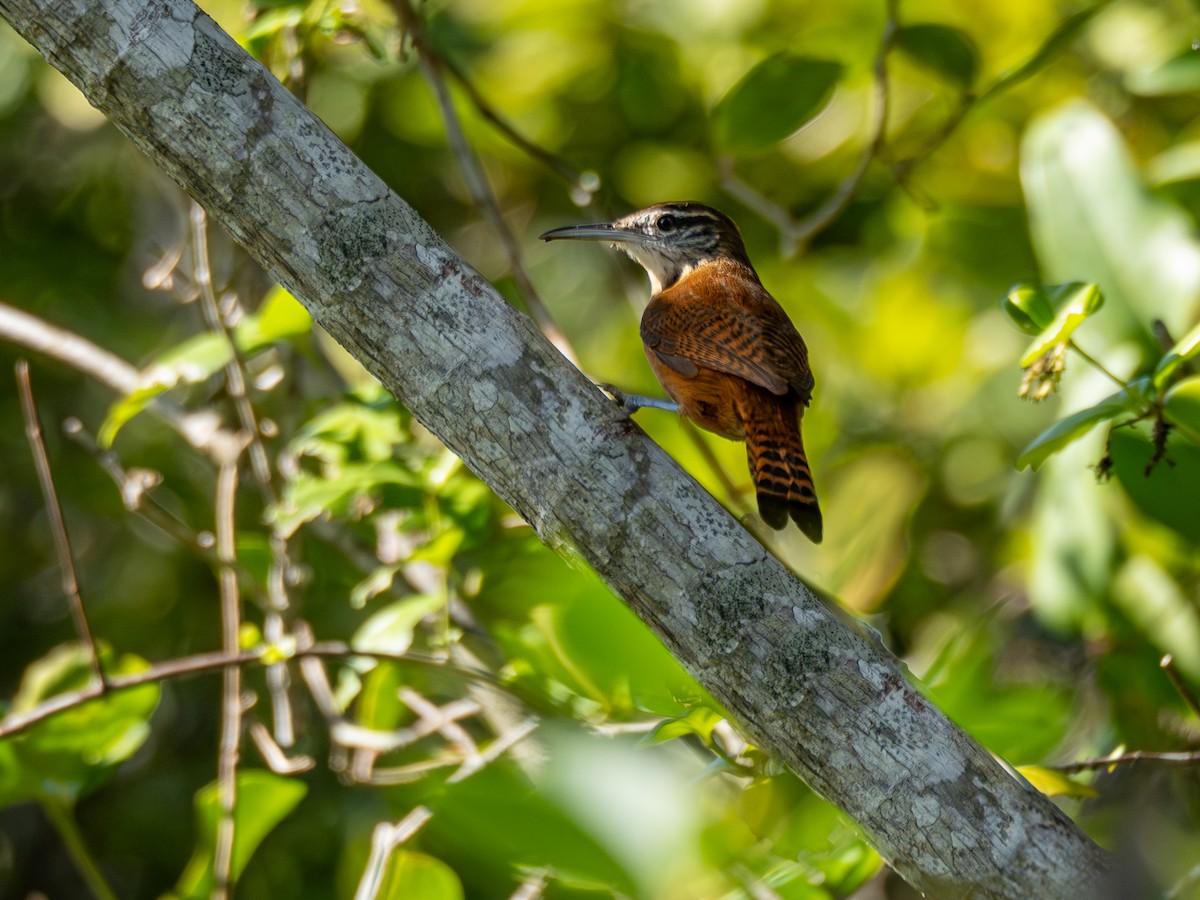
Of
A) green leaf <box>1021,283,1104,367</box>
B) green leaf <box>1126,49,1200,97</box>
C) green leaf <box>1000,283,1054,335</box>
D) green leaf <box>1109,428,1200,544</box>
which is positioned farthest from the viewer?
green leaf <box>1126,49,1200,97</box>

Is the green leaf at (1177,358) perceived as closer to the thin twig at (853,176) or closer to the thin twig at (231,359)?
the thin twig at (853,176)

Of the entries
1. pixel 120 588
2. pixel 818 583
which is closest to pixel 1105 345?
pixel 818 583

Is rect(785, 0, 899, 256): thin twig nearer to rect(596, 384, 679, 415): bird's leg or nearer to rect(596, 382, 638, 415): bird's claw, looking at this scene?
rect(596, 384, 679, 415): bird's leg

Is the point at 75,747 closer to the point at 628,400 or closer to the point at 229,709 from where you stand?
the point at 229,709

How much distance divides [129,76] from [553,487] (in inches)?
35.7

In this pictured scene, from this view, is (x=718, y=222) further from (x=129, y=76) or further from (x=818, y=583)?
(x=129, y=76)

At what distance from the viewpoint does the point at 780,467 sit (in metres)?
2.53

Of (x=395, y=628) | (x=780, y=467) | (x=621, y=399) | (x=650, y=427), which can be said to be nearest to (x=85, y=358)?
(x=395, y=628)

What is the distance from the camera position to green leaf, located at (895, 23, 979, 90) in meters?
3.30

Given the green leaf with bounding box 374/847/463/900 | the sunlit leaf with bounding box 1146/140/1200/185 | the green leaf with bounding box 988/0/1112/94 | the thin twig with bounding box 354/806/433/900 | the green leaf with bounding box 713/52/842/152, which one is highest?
the green leaf with bounding box 988/0/1112/94

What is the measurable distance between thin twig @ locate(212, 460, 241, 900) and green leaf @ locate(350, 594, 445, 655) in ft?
1.04

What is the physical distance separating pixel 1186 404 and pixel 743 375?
884mm

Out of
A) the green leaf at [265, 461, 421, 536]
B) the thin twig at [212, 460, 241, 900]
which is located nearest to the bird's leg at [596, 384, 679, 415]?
the green leaf at [265, 461, 421, 536]

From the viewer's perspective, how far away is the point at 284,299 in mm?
2695
